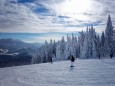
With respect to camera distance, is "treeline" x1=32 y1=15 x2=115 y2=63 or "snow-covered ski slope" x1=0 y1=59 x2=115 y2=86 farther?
"treeline" x1=32 y1=15 x2=115 y2=63

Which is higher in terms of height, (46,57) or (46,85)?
(46,85)

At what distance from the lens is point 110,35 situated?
10538cm

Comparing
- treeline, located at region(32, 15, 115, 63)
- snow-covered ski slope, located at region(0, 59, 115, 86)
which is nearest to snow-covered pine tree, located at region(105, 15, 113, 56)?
treeline, located at region(32, 15, 115, 63)

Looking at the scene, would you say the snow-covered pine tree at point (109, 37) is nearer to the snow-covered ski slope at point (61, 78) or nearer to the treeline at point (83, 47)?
the treeline at point (83, 47)

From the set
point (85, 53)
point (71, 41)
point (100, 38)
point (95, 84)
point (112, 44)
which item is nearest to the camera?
point (95, 84)

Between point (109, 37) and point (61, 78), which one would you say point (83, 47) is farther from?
point (61, 78)

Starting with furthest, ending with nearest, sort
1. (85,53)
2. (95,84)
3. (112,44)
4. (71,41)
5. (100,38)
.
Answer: (71,41), (100,38), (85,53), (112,44), (95,84)

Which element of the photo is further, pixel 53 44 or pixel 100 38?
pixel 53 44

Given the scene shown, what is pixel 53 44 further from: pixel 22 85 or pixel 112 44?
pixel 22 85

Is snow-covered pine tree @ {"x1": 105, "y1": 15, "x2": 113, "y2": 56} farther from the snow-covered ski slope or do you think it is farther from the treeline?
the snow-covered ski slope

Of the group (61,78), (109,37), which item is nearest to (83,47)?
(109,37)

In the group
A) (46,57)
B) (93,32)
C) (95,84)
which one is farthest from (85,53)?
(95,84)

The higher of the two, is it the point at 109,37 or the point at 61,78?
the point at 109,37

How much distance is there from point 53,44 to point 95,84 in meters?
122
